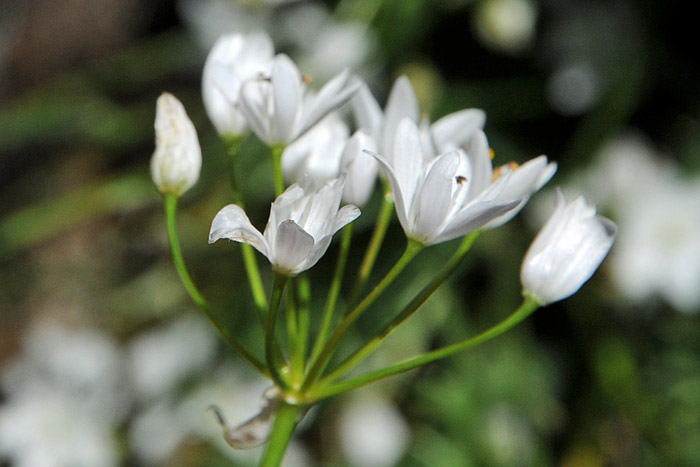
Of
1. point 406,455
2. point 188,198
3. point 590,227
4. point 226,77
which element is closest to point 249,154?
point 188,198

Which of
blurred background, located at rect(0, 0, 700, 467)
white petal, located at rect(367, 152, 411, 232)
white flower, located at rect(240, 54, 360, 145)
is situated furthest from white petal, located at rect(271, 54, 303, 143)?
blurred background, located at rect(0, 0, 700, 467)

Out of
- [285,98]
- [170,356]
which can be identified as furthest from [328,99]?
[170,356]

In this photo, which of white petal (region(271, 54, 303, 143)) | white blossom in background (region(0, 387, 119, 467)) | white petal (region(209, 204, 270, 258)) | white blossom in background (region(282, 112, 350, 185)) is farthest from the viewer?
white blossom in background (region(0, 387, 119, 467))

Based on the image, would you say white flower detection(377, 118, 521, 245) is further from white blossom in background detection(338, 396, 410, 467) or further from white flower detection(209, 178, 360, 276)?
white blossom in background detection(338, 396, 410, 467)

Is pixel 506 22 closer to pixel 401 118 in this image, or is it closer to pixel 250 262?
pixel 401 118

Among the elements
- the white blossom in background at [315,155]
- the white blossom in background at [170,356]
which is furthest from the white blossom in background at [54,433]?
the white blossom in background at [315,155]

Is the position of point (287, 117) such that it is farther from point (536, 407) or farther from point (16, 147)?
point (16, 147)
